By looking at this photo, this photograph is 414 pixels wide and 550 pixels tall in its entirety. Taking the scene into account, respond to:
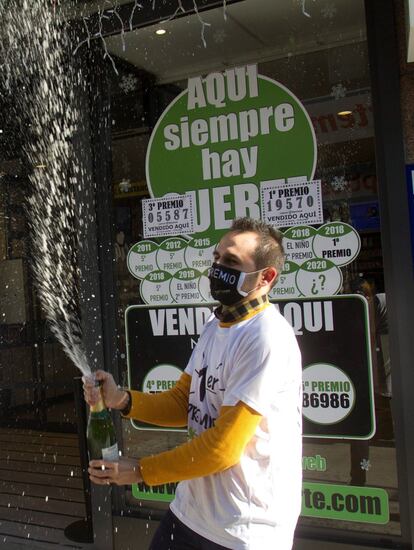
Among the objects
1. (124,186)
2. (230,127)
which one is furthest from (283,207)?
(124,186)

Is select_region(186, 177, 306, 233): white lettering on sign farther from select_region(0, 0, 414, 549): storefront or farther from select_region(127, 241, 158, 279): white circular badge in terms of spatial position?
select_region(127, 241, 158, 279): white circular badge

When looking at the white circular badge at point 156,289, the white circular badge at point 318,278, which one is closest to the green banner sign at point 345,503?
the white circular badge at point 318,278

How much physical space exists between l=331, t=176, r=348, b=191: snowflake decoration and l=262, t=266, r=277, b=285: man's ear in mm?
1626

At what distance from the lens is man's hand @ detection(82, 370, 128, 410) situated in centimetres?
217

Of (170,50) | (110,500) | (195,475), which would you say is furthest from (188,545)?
(170,50)

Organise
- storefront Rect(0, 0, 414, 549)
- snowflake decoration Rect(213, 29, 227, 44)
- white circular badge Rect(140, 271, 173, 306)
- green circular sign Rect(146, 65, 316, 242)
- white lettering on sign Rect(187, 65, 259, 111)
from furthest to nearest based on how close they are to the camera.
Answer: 1. white circular badge Rect(140, 271, 173, 306)
2. snowflake decoration Rect(213, 29, 227, 44)
3. white lettering on sign Rect(187, 65, 259, 111)
4. green circular sign Rect(146, 65, 316, 242)
5. storefront Rect(0, 0, 414, 549)

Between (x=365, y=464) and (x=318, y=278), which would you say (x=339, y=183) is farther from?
(x=365, y=464)

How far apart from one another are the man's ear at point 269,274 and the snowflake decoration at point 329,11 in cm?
216

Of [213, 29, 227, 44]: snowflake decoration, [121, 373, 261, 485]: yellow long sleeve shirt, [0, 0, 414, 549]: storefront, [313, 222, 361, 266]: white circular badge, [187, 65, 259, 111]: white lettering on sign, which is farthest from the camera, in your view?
[213, 29, 227, 44]: snowflake decoration

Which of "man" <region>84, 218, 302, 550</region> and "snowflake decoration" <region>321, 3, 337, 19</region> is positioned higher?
"snowflake decoration" <region>321, 3, 337, 19</region>

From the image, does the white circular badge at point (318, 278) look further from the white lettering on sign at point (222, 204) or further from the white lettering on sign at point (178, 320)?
the white lettering on sign at point (178, 320)

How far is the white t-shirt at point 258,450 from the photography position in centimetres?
195

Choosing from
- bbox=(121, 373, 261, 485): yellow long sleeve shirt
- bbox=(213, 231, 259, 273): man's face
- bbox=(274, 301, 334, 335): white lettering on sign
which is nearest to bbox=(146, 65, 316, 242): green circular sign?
bbox=(274, 301, 334, 335): white lettering on sign

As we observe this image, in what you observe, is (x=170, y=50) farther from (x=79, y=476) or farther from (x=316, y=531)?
(x=79, y=476)
